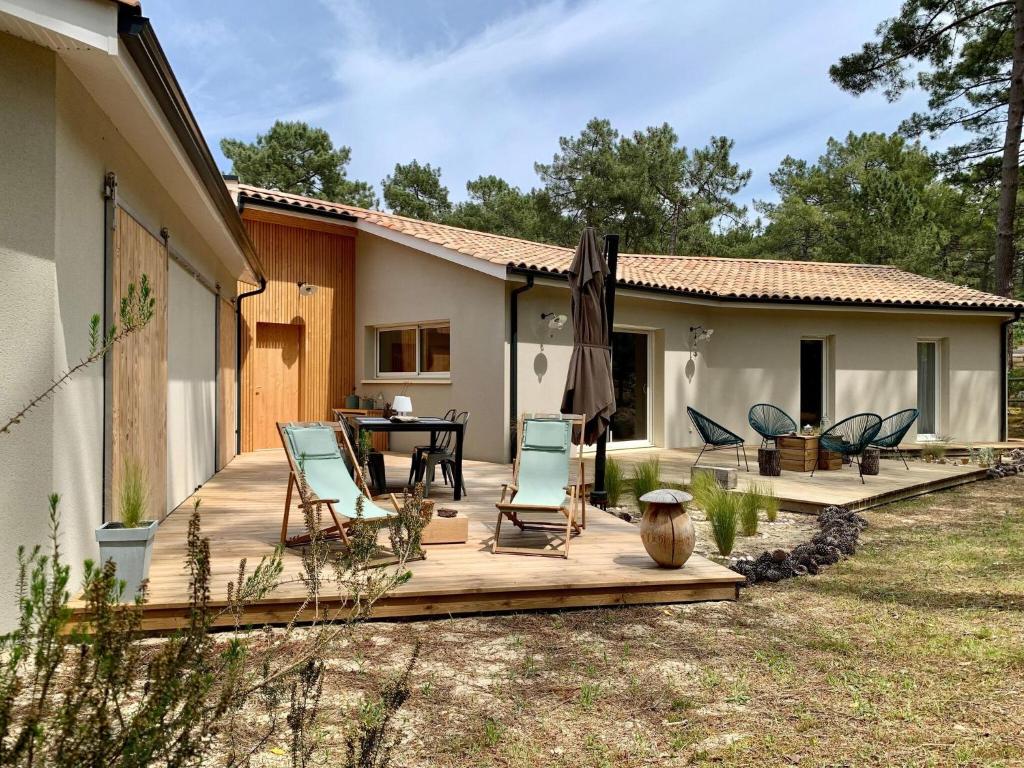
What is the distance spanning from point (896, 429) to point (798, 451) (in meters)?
1.86

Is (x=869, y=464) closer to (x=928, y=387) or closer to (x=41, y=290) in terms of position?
(x=928, y=387)

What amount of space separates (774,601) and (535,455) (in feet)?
7.57

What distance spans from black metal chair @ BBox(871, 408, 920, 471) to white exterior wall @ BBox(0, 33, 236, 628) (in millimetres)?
9052

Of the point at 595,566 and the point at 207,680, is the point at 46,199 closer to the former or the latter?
the point at 207,680

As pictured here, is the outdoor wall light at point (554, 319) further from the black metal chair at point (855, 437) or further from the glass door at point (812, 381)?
the glass door at point (812, 381)

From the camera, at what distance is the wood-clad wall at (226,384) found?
32.9 feet

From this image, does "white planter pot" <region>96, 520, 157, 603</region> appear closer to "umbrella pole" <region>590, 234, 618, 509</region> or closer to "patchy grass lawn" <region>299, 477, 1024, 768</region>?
"patchy grass lawn" <region>299, 477, 1024, 768</region>

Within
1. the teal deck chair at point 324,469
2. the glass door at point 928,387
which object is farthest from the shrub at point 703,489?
the glass door at point 928,387

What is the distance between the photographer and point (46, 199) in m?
3.68

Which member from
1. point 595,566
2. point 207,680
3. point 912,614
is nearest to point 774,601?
point 912,614

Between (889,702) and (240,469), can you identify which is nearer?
(889,702)

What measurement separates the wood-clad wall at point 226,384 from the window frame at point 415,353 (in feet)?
8.49

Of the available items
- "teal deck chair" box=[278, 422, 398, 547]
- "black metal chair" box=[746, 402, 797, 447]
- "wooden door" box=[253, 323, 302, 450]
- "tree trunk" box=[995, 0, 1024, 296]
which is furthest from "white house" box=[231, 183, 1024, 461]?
"teal deck chair" box=[278, 422, 398, 547]

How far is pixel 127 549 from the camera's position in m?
3.87
